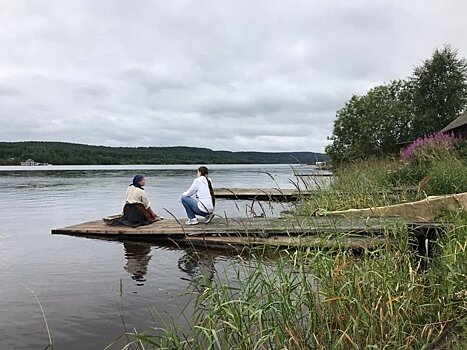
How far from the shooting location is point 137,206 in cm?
Answer: 1216

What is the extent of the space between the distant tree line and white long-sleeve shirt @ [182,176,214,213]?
24019mm

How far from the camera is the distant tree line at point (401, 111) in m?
35.5

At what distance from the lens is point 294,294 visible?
3.98 meters

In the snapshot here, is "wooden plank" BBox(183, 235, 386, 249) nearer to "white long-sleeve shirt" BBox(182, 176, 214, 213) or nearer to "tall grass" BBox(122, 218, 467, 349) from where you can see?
"tall grass" BBox(122, 218, 467, 349)

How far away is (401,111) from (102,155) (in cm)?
6812

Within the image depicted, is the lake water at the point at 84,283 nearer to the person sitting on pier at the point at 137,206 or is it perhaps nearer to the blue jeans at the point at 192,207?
the person sitting on pier at the point at 137,206

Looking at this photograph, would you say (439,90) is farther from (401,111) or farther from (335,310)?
(335,310)

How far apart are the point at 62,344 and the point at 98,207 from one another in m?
16.8

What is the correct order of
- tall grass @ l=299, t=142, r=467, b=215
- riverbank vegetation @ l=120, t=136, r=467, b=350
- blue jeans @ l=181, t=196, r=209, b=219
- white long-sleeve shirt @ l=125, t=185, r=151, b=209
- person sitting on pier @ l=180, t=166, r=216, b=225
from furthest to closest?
white long-sleeve shirt @ l=125, t=185, r=151, b=209 < blue jeans @ l=181, t=196, r=209, b=219 < person sitting on pier @ l=180, t=166, r=216, b=225 < tall grass @ l=299, t=142, r=467, b=215 < riverbank vegetation @ l=120, t=136, r=467, b=350

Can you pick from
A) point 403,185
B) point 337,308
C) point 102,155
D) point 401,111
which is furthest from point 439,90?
point 102,155

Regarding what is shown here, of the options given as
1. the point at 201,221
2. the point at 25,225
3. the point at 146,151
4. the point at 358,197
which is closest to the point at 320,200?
the point at 358,197

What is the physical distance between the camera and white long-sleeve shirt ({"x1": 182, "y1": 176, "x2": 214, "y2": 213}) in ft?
36.2

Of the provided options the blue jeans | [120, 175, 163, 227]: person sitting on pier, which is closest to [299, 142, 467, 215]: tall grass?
the blue jeans

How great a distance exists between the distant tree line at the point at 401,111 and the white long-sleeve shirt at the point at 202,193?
24019mm
